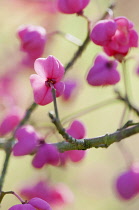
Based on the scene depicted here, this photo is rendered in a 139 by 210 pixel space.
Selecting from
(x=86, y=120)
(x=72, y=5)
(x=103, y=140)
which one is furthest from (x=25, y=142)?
(x=86, y=120)

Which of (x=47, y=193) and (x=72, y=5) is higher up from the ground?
(x=72, y=5)

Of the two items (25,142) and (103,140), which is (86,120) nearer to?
(25,142)

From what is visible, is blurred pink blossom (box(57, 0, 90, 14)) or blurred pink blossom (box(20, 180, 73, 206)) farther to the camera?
blurred pink blossom (box(20, 180, 73, 206))

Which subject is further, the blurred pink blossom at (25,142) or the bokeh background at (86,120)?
the bokeh background at (86,120)

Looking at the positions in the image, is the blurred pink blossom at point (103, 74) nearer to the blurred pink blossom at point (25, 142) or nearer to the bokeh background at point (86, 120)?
the blurred pink blossom at point (25, 142)

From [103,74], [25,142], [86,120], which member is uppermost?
[103,74]

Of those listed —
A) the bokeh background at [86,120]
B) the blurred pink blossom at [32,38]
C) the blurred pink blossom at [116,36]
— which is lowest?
the bokeh background at [86,120]

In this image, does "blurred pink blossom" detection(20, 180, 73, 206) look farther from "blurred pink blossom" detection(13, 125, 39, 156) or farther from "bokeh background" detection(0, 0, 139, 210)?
"bokeh background" detection(0, 0, 139, 210)

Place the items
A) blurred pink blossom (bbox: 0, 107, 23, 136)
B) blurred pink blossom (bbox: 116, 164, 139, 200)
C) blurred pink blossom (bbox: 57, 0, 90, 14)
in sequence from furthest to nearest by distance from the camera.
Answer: blurred pink blossom (bbox: 0, 107, 23, 136) < blurred pink blossom (bbox: 116, 164, 139, 200) < blurred pink blossom (bbox: 57, 0, 90, 14)

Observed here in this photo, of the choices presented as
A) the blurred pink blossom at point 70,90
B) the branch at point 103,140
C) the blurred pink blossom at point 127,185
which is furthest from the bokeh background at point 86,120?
the branch at point 103,140

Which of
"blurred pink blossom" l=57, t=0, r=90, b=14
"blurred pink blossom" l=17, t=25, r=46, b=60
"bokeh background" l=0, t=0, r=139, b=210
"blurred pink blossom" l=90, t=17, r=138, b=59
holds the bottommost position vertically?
"bokeh background" l=0, t=0, r=139, b=210

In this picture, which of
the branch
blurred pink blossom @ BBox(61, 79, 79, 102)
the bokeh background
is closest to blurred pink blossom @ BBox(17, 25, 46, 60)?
blurred pink blossom @ BBox(61, 79, 79, 102)
